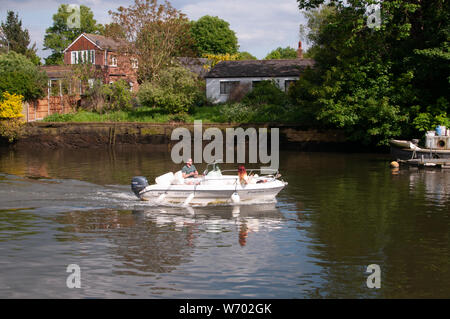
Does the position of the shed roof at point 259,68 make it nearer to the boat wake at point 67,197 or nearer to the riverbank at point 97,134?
the riverbank at point 97,134

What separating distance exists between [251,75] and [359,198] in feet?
106

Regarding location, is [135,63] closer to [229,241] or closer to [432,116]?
[432,116]

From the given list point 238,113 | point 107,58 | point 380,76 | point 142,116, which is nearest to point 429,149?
point 380,76

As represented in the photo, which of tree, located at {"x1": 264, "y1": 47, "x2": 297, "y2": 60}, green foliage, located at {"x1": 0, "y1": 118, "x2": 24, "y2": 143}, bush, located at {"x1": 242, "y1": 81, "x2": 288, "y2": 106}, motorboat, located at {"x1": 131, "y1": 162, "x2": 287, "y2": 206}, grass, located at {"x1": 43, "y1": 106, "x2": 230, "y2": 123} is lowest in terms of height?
motorboat, located at {"x1": 131, "y1": 162, "x2": 287, "y2": 206}

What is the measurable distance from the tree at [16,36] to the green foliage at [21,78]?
1739 centimetres

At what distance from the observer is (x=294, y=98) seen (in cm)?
4541

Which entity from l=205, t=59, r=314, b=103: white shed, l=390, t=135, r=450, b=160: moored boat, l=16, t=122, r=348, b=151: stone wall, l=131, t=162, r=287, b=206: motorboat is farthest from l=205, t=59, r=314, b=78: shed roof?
l=131, t=162, r=287, b=206: motorboat

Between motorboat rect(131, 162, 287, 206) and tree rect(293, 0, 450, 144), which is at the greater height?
tree rect(293, 0, 450, 144)

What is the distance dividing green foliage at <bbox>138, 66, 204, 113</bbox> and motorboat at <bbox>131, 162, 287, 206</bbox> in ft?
90.4

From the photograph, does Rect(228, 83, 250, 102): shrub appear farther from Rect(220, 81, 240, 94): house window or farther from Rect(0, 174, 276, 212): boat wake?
Rect(0, 174, 276, 212): boat wake

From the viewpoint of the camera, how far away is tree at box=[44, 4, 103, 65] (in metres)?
83.4

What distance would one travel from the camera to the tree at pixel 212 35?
86250 millimetres
